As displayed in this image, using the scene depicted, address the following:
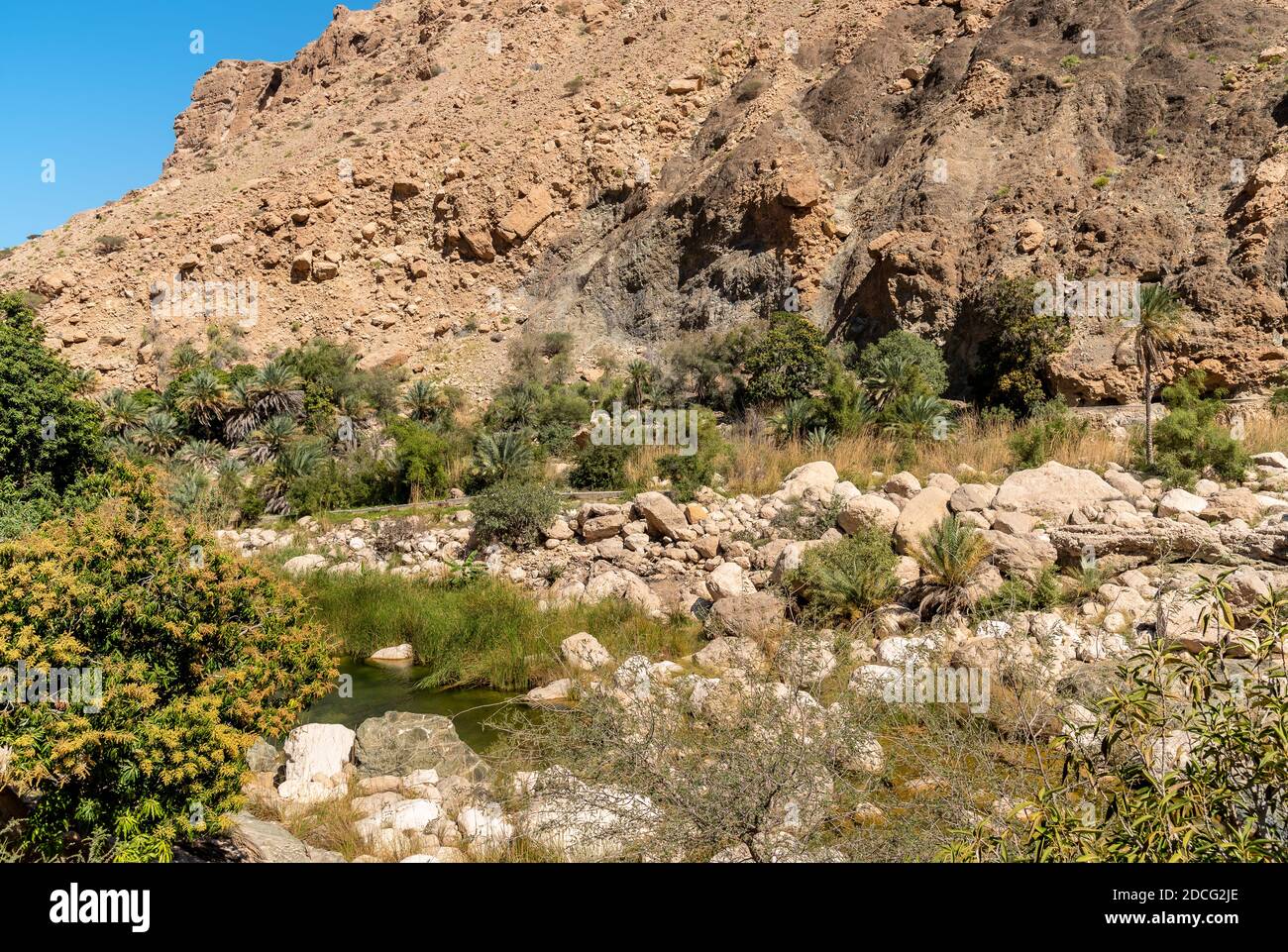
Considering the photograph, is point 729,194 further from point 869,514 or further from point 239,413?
point 869,514

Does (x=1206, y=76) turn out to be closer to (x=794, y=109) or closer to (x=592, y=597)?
(x=794, y=109)

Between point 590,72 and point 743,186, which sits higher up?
point 590,72

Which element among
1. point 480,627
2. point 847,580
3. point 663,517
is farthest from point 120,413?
point 847,580

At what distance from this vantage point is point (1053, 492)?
10.5m

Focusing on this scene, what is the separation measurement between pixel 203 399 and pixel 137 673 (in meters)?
21.5

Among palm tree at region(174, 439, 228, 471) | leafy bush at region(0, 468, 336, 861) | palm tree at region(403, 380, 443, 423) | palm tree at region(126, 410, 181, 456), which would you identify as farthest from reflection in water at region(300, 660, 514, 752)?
palm tree at region(403, 380, 443, 423)

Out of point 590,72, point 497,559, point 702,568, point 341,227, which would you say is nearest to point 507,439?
point 497,559

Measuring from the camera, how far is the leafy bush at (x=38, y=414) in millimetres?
9336

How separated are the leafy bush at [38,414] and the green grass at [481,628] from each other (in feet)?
11.0

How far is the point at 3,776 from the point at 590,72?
3788 centimetres

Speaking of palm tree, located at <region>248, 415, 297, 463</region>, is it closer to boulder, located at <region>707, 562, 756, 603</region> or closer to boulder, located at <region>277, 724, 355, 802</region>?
boulder, located at <region>707, 562, 756, 603</region>

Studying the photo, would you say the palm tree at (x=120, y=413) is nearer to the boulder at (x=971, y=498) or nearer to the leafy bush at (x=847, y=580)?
the leafy bush at (x=847, y=580)

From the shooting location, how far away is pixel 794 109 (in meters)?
30.6

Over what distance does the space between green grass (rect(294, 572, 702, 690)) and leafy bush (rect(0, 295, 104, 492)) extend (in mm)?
3351
